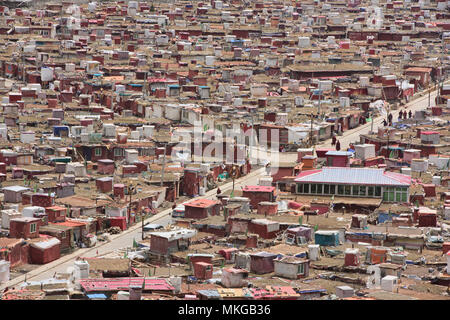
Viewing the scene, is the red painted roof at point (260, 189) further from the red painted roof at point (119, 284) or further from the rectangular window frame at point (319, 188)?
the red painted roof at point (119, 284)

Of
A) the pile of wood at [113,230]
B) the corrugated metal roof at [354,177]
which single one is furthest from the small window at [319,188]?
the pile of wood at [113,230]

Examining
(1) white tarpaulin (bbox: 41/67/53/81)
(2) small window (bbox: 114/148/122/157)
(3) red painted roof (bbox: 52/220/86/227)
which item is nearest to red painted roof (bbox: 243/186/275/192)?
(3) red painted roof (bbox: 52/220/86/227)

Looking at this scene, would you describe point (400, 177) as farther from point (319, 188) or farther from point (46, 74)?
point (46, 74)

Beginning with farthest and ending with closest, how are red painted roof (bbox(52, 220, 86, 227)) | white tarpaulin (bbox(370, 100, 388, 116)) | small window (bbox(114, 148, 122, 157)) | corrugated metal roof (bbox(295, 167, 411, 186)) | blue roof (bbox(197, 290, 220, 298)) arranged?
1. white tarpaulin (bbox(370, 100, 388, 116))
2. small window (bbox(114, 148, 122, 157))
3. corrugated metal roof (bbox(295, 167, 411, 186))
4. red painted roof (bbox(52, 220, 86, 227))
5. blue roof (bbox(197, 290, 220, 298))

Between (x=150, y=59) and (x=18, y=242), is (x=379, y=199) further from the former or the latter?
A: (x=150, y=59)

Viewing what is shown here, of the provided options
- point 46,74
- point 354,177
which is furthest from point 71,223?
point 46,74

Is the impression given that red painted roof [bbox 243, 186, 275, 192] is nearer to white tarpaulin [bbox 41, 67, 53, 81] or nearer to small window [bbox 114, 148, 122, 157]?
small window [bbox 114, 148, 122, 157]
